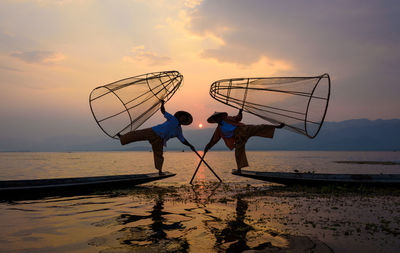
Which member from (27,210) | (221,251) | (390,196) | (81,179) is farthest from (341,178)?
(27,210)

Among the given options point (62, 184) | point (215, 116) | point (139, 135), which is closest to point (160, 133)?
point (139, 135)

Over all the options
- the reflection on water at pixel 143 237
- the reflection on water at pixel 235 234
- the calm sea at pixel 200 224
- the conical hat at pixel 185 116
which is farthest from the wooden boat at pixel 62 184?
the reflection on water at pixel 235 234

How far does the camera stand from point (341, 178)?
13.1 meters

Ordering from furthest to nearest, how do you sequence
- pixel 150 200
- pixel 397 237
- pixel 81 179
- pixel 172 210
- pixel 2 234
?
pixel 81 179, pixel 150 200, pixel 172 210, pixel 2 234, pixel 397 237

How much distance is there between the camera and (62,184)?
11.1m

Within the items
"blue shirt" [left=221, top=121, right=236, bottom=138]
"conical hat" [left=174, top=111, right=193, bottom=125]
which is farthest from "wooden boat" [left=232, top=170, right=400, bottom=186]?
"conical hat" [left=174, top=111, right=193, bottom=125]

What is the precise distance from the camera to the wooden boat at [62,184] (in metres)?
10.2

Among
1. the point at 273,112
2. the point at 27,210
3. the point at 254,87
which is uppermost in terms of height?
the point at 254,87

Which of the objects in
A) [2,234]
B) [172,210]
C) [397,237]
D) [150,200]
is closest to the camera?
[397,237]

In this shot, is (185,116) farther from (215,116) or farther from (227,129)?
(227,129)

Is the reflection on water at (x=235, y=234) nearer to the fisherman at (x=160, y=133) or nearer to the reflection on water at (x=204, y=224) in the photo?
the reflection on water at (x=204, y=224)

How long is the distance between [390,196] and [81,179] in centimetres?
1210

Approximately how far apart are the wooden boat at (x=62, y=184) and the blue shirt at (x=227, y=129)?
328cm

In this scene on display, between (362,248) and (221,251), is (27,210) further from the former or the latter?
(362,248)
